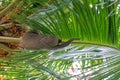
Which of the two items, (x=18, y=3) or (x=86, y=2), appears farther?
(x=18, y=3)

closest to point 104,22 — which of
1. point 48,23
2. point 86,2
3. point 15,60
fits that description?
point 86,2

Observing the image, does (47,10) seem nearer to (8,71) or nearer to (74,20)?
(74,20)

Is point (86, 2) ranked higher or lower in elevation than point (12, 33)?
higher

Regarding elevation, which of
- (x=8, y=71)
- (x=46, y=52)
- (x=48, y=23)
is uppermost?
(x=48, y=23)

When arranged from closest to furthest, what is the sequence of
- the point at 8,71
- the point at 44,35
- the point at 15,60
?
the point at 44,35 → the point at 15,60 → the point at 8,71

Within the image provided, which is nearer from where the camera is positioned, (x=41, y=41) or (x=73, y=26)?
(x=41, y=41)

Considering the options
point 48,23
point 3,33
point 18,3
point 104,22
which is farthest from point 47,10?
point 3,33

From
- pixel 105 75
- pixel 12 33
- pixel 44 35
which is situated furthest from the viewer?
pixel 12 33
